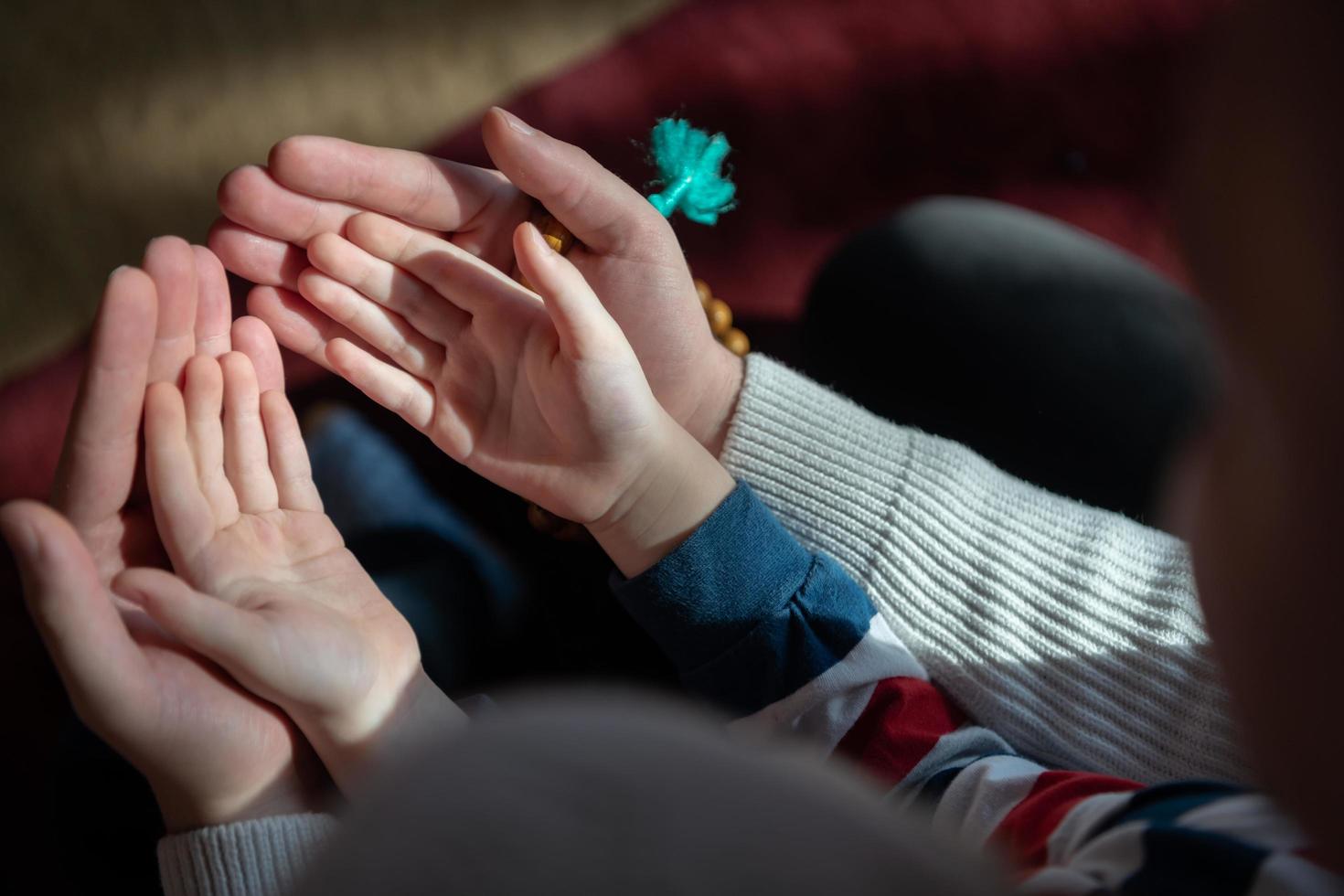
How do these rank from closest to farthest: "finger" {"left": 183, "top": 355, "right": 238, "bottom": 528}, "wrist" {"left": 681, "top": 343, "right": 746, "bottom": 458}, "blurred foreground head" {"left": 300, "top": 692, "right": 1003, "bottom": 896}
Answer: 1. "blurred foreground head" {"left": 300, "top": 692, "right": 1003, "bottom": 896}
2. "finger" {"left": 183, "top": 355, "right": 238, "bottom": 528}
3. "wrist" {"left": 681, "top": 343, "right": 746, "bottom": 458}

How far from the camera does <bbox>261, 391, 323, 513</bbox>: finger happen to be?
42cm

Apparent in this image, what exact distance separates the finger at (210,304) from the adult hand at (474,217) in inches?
0.9

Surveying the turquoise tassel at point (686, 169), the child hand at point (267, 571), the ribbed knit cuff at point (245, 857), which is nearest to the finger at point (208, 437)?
the child hand at point (267, 571)

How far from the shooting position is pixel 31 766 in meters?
0.56

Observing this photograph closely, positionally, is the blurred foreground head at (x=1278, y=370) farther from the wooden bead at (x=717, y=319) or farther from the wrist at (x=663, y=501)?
the wooden bead at (x=717, y=319)

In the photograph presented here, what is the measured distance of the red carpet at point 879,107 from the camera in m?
0.81

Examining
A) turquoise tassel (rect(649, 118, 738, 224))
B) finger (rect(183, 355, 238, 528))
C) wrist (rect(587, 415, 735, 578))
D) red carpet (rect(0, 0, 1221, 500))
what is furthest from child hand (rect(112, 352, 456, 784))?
red carpet (rect(0, 0, 1221, 500))

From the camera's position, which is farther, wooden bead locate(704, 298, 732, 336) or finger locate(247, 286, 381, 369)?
wooden bead locate(704, 298, 732, 336)

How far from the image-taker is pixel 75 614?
32 cm

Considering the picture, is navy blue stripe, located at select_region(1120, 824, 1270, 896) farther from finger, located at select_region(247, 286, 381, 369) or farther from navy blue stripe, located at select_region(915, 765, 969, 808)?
finger, located at select_region(247, 286, 381, 369)


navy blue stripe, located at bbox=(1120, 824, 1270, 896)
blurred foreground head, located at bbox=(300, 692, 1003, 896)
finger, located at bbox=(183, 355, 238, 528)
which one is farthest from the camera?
finger, located at bbox=(183, 355, 238, 528)

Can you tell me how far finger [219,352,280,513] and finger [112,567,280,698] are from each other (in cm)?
6

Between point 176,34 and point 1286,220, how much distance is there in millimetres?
776

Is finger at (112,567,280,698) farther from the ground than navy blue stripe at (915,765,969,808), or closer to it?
farther from the ground
